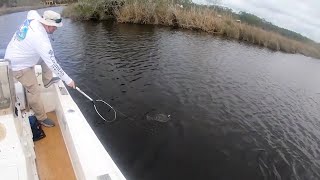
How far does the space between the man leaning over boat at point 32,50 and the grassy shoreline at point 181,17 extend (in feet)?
73.1

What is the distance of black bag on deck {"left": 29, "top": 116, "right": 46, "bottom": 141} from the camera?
4900 millimetres

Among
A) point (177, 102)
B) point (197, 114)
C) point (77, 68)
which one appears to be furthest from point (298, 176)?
point (77, 68)

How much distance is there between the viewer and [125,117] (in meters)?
8.68

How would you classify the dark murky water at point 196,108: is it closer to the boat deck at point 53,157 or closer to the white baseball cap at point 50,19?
the boat deck at point 53,157

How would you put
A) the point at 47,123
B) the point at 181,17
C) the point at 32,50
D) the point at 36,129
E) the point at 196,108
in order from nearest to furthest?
the point at 32,50
the point at 36,129
the point at 47,123
the point at 196,108
the point at 181,17

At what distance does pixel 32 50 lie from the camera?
15.1 feet

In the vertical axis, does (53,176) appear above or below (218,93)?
above

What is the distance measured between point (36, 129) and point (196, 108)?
6.06 m

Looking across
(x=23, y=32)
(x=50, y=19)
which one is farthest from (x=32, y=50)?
(x=50, y=19)

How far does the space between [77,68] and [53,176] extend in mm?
9399

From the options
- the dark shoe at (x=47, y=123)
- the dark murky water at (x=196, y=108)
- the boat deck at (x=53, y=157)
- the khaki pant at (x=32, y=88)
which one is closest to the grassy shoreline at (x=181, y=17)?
the dark murky water at (x=196, y=108)

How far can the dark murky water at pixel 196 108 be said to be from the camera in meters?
7.13

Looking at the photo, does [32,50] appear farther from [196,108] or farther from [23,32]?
[196,108]

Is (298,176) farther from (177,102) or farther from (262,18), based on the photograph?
(262,18)
